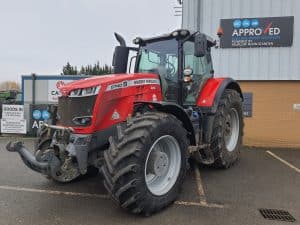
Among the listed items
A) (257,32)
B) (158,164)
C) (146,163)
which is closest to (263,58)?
(257,32)

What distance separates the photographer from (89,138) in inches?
207

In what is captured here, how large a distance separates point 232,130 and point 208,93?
1.63 metres

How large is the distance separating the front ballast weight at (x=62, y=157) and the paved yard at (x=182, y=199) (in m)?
0.56

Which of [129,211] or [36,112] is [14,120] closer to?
[36,112]

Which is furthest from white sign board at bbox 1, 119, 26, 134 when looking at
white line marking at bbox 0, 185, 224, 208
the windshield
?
the windshield

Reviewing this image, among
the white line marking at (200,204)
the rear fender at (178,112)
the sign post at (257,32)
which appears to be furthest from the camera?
the sign post at (257,32)

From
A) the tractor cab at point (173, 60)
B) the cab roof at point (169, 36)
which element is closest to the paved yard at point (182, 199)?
the tractor cab at point (173, 60)

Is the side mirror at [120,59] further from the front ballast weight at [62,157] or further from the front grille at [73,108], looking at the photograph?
the front ballast weight at [62,157]

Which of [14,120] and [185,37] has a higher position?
[185,37]

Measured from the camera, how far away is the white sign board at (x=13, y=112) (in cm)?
1397

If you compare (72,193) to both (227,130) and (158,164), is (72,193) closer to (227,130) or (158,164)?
(158,164)

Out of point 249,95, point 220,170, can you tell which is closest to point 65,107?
point 220,170

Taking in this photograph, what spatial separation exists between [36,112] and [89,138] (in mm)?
9250

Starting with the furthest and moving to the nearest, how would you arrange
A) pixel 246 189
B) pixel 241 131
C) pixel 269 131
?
1. pixel 269 131
2. pixel 241 131
3. pixel 246 189
